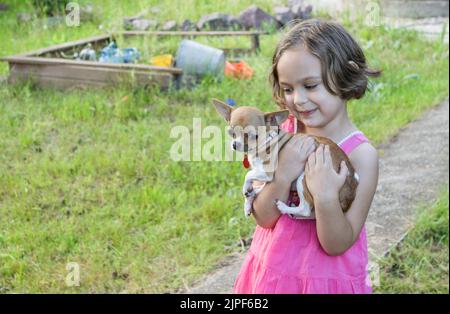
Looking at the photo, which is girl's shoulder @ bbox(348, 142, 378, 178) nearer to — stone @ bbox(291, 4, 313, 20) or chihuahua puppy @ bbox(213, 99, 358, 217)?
chihuahua puppy @ bbox(213, 99, 358, 217)

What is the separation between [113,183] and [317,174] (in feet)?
7.43

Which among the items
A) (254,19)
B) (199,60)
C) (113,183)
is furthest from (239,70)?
(254,19)

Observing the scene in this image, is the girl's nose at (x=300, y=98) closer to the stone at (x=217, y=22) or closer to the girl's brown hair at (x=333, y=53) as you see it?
the girl's brown hair at (x=333, y=53)

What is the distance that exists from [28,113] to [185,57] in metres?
1.66

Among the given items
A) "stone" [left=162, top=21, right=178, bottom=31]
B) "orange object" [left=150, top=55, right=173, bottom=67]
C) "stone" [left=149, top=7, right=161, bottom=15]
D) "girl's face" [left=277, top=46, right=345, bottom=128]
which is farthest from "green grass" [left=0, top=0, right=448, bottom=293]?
"girl's face" [left=277, top=46, right=345, bottom=128]

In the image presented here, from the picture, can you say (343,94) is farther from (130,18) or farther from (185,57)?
(130,18)

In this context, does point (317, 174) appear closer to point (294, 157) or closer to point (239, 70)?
point (294, 157)

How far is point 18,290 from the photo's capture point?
2.90m

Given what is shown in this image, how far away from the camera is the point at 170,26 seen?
6.58 m

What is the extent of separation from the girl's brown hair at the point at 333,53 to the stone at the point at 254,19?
17.6 feet

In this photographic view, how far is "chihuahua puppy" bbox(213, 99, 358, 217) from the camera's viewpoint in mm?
1579

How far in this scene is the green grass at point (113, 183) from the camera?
3135 mm

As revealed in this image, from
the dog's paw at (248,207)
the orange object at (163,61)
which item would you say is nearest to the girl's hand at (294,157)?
the dog's paw at (248,207)

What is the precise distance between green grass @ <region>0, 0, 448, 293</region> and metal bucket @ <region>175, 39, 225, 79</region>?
13 centimetres
